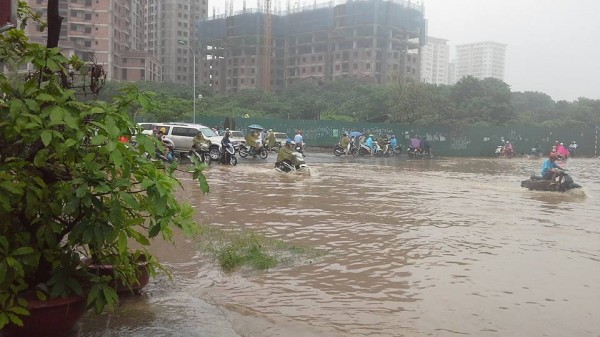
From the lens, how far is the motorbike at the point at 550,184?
1485cm

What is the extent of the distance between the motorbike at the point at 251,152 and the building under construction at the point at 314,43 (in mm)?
70742

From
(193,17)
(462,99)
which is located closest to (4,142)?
(462,99)

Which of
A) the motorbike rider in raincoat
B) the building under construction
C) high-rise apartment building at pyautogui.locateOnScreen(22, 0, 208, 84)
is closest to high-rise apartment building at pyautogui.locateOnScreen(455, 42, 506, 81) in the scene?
the building under construction

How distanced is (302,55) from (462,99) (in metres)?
52.7

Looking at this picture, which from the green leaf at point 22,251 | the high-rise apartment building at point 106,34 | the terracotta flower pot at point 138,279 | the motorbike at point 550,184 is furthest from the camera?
the high-rise apartment building at point 106,34

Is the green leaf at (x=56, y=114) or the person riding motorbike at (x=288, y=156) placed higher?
the green leaf at (x=56, y=114)

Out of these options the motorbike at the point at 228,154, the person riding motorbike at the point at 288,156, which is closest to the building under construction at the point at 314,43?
the motorbike at the point at 228,154

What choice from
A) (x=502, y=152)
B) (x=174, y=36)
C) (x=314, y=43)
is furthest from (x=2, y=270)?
(x=174, y=36)

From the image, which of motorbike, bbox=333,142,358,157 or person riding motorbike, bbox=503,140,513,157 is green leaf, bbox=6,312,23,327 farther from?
person riding motorbike, bbox=503,140,513,157

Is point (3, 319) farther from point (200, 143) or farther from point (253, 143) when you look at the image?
point (253, 143)

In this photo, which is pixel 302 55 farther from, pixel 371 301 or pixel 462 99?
pixel 371 301

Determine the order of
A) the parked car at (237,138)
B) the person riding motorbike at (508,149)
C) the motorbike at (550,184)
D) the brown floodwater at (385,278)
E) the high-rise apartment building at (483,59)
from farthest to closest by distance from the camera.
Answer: the high-rise apartment building at (483,59) → the person riding motorbike at (508,149) → the parked car at (237,138) → the motorbike at (550,184) → the brown floodwater at (385,278)

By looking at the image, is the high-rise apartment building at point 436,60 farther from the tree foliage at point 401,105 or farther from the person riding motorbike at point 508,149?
the person riding motorbike at point 508,149

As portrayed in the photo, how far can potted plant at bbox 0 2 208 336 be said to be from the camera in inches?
121
